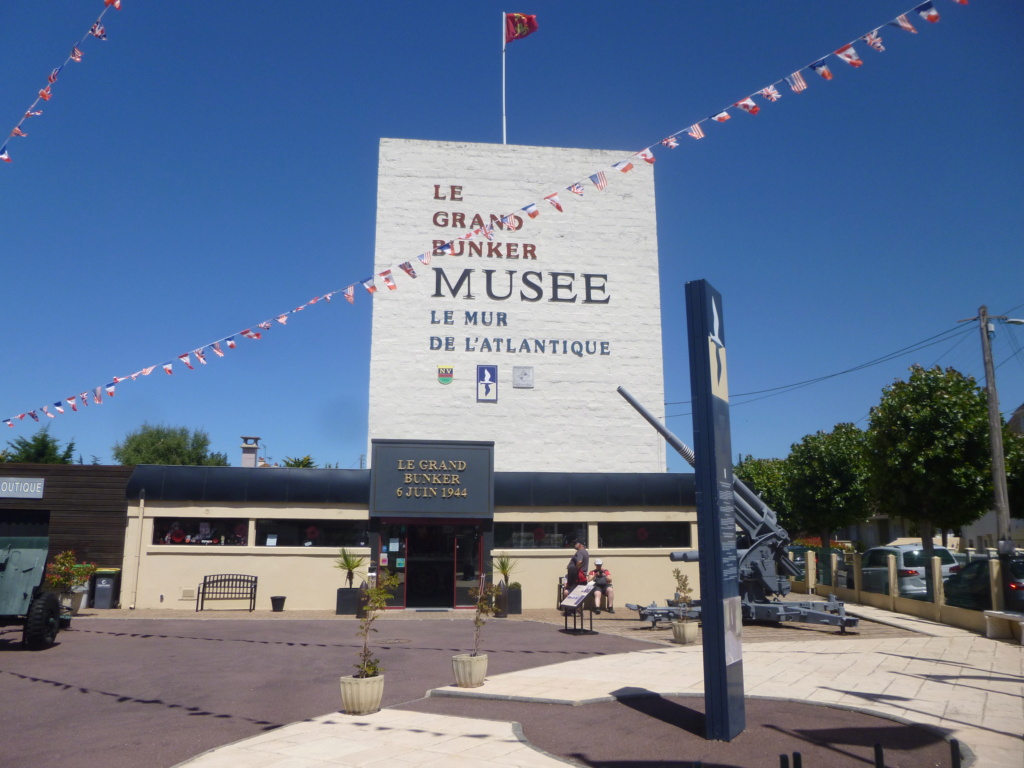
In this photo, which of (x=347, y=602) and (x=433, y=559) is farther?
(x=433, y=559)

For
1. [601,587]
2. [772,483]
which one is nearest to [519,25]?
[601,587]

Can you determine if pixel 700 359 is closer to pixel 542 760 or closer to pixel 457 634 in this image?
pixel 542 760

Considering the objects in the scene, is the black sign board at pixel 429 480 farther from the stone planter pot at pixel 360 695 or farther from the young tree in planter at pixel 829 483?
the young tree in planter at pixel 829 483

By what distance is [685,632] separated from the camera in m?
14.8

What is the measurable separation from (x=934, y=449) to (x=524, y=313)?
14.6 metres

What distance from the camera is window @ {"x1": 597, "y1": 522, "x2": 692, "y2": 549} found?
24406 mm

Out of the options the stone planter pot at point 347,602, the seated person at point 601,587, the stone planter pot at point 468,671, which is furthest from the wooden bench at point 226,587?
A: the stone planter pot at point 468,671

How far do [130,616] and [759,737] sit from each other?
18155 mm

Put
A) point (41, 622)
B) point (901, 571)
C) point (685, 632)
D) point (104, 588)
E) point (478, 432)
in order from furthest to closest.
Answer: point (478, 432) → point (104, 588) → point (901, 571) → point (685, 632) → point (41, 622)

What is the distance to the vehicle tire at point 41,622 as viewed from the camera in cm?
1410

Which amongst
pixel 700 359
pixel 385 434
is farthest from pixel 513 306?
pixel 700 359

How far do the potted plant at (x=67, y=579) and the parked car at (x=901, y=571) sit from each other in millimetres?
21244

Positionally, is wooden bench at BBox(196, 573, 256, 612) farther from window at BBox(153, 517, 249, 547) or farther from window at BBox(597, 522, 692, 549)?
window at BBox(597, 522, 692, 549)

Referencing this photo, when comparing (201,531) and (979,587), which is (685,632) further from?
(201,531)
